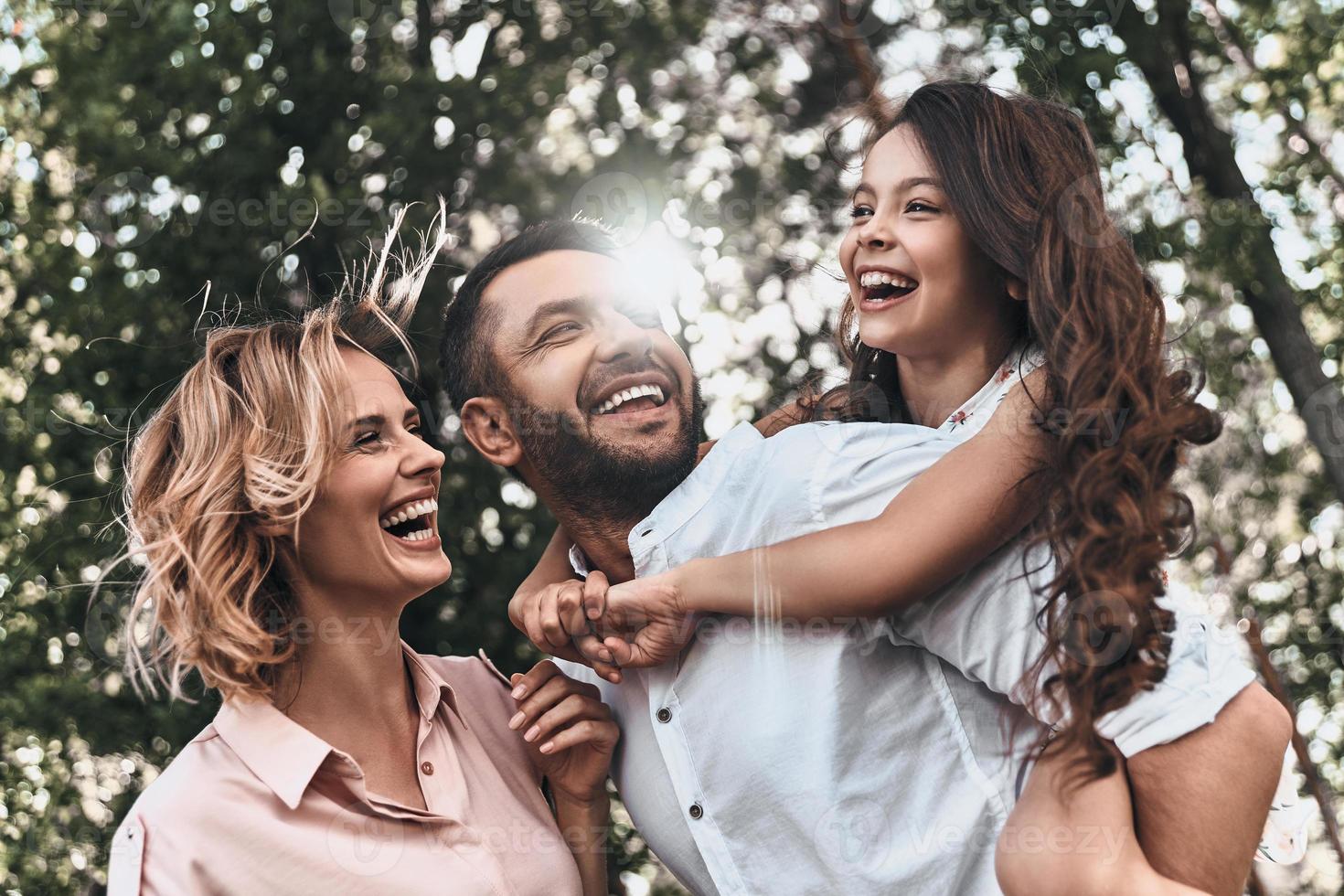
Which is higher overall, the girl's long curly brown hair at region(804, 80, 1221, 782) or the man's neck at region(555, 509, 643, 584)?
the girl's long curly brown hair at region(804, 80, 1221, 782)

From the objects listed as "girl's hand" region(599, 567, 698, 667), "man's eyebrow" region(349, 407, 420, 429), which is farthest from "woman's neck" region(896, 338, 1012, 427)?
"man's eyebrow" region(349, 407, 420, 429)

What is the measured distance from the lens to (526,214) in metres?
6.02

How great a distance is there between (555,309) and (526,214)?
10.5ft

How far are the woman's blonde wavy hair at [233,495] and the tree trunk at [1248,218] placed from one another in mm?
4034

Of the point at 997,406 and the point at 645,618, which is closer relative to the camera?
the point at 997,406

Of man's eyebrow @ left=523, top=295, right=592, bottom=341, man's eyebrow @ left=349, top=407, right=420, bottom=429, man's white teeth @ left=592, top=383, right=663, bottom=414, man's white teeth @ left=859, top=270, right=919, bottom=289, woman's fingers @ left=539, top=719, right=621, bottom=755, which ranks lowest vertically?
woman's fingers @ left=539, top=719, right=621, bottom=755

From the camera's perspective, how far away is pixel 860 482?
2.44m

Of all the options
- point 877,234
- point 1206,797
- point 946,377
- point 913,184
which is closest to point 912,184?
point 913,184

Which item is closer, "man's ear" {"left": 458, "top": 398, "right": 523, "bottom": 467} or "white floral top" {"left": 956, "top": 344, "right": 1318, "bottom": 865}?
"white floral top" {"left": 956, "top": 344, "right": 1318, "bottom": 865}

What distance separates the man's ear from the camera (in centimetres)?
299

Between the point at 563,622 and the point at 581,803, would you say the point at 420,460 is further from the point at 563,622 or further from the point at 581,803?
the point at 581,803

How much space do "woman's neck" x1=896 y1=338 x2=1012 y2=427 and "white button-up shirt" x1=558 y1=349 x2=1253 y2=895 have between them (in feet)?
0.21

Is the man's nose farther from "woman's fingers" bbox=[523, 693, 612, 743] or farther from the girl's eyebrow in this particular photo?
"woman's fingers" bbox=[523, 693, 612, 743]

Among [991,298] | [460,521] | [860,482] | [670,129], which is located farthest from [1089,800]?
[670,129]
